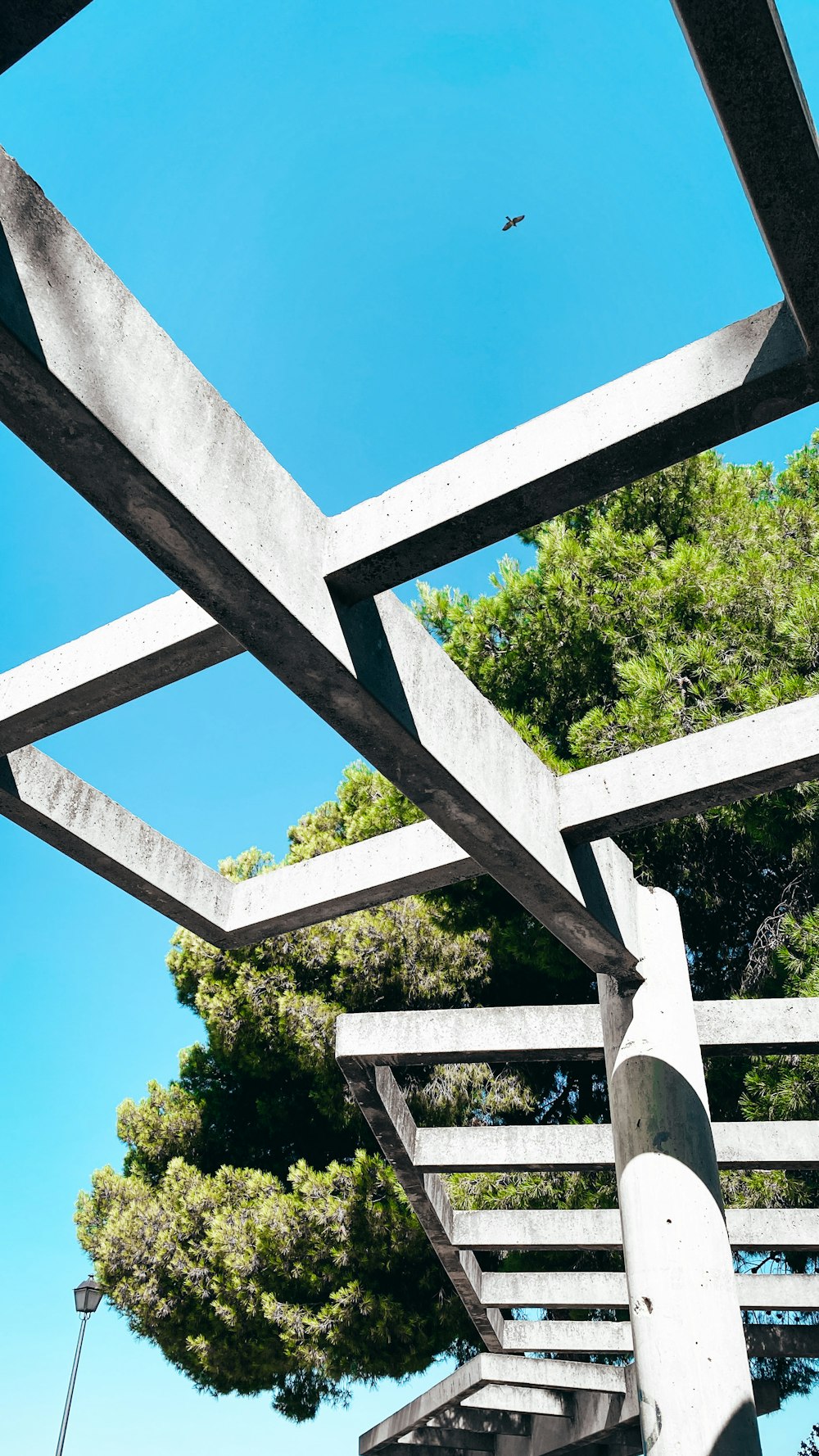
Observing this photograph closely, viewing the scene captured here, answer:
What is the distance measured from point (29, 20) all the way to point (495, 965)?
32.8 ft

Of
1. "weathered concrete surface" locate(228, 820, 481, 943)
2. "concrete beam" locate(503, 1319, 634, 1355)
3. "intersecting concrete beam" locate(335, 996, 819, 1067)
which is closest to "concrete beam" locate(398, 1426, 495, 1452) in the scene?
"concrete beam" locate(503, 1319, 634, 1355)

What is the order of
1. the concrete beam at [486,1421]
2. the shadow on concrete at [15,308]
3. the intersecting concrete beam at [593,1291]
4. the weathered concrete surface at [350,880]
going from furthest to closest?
the concrete beam at [486,1421]
the intersecting concrete beam at [593,1291]
the weathered concrete surface at [350,880]
the shadow on concrete at [15,308]

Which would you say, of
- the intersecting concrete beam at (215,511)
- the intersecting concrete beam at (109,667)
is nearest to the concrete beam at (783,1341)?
the intersecting concrete beam at (215,511)

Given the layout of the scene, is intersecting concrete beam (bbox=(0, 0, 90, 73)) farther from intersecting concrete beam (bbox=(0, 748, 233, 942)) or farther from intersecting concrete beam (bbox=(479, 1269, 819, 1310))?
intersecting concrete beam (bbox=(479, 1269, 819, 1310))

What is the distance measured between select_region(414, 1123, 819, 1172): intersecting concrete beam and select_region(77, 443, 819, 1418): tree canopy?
2.30 meters

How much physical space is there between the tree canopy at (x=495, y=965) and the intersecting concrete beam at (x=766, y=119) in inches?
243

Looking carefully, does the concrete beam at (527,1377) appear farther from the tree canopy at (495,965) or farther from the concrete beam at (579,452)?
the concrete beam at (579,452)

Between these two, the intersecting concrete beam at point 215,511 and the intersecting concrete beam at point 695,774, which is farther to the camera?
the intersecting concrete beam at point 695,774

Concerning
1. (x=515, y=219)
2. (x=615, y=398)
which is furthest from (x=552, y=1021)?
(x=515, y=219)

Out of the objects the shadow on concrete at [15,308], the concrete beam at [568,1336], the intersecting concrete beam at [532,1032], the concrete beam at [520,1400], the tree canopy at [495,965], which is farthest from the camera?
the concrete beam at [520,1400]

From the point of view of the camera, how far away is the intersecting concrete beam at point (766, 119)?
1894mm

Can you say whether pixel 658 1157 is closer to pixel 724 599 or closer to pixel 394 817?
pixel 724 599

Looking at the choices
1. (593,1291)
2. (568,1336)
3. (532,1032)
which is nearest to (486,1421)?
(568,1336)

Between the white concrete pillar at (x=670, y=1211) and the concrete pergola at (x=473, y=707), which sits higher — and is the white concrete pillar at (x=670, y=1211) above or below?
below
